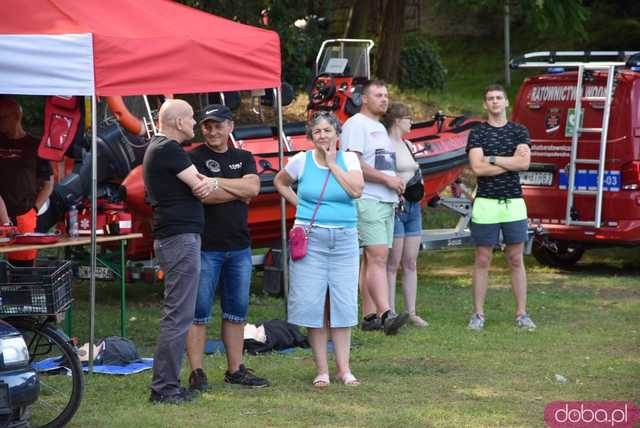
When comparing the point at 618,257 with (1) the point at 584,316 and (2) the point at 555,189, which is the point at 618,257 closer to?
(2) the point at 555,189

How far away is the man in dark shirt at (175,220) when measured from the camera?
703 cm

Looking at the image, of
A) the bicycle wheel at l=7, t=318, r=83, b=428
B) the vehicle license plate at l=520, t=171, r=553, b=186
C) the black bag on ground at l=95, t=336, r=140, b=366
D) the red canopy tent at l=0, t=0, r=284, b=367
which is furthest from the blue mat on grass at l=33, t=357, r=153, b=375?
the vehicle license plate at l=520, t=171, r=553, b=186

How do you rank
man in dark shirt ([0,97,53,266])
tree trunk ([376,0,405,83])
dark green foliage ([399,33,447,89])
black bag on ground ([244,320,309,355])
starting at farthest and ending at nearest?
dark green foliage ([399,33,447,89]) < tree trunk ([376,0,405,83]) < man in dark shirt ([0,97,53,266]) < black bag on ground ([244,320,309,355])

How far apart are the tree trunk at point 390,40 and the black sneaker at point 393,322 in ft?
38.3

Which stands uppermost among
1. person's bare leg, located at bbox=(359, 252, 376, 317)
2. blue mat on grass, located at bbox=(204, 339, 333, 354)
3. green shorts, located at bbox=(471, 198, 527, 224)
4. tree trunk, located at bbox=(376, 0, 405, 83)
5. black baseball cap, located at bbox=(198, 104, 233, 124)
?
tree trunk, located at bbox=(376, 0, 405, 83)

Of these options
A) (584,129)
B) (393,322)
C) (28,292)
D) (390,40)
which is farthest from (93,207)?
(390,40)

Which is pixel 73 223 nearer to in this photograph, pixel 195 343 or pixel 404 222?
pixel 195 343

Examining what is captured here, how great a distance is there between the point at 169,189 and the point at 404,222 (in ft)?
11.2

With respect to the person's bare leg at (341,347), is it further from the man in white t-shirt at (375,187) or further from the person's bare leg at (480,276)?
the person's bare leg at (480,276)

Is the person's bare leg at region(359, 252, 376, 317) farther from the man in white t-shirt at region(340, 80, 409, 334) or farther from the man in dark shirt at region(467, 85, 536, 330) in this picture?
the man in dark shirt at region(467, 85, 536, 330)

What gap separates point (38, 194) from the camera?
9492 millimetres

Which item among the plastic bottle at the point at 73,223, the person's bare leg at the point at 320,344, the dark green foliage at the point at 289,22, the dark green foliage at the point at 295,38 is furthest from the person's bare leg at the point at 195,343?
the dark green foliage at the point at 295,38

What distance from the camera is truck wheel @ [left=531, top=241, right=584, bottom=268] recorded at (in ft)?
45.8

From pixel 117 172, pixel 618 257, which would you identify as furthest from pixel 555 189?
pixel 117 172
